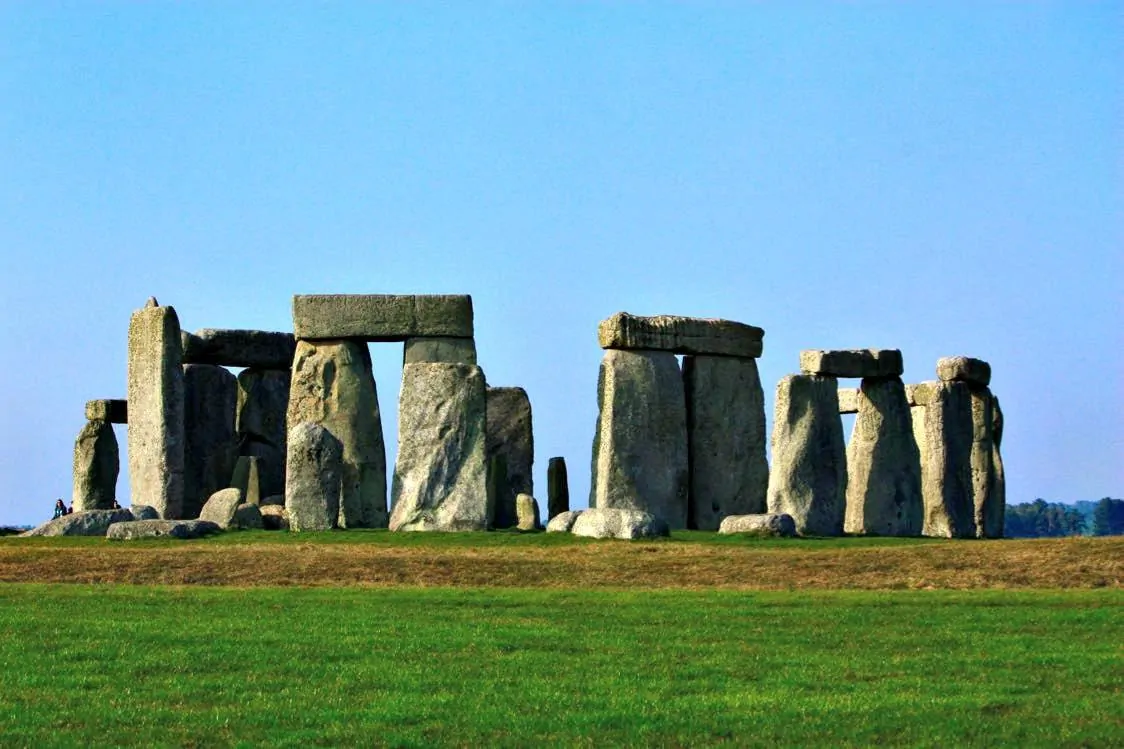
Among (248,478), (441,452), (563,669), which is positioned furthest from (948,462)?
(563,669)

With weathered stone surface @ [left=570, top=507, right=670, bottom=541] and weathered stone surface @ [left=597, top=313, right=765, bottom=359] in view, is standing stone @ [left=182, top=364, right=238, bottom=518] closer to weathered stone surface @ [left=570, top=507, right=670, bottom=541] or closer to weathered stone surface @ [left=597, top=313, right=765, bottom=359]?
weathered stone surface @ [left=597, top=313, right=765, bottom=359]

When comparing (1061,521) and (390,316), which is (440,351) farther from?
(1061,521)

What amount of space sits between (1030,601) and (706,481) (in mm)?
13143

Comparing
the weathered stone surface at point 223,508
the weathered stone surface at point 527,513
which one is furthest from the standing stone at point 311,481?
the weathered stone surface at point 527,513

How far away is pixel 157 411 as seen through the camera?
106 ft

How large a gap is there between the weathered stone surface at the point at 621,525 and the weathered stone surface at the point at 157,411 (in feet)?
25.4

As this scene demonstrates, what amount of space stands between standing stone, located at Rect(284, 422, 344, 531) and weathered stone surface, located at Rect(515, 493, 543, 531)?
323 centimetres

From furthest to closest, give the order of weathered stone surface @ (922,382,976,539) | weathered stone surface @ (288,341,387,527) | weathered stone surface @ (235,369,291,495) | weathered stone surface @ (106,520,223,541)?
weathered stone surface @ (235,369,291,495), weathered stone surface @ (922,382,976,539), weathered stone surface @ (288,341,387,527), weathered stone surface @ (106,520,223,541)

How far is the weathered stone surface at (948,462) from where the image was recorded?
3597 cm

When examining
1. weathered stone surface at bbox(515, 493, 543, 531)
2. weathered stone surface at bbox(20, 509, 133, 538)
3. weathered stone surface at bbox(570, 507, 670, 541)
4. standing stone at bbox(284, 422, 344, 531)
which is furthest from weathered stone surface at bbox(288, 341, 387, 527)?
weathered stone surface at bbox(570, 507, 670, 541)

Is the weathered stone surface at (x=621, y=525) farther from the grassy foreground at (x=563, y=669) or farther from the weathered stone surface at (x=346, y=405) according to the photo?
the grassy foreground at (x=563, y=669)

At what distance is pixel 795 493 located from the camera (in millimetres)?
32000

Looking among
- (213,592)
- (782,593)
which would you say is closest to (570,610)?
(782,593)

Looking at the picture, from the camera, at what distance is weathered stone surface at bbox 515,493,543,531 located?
31031 mm
